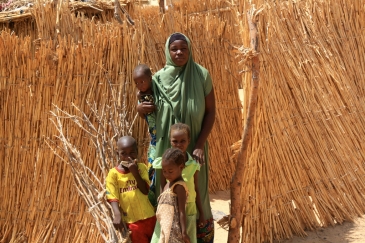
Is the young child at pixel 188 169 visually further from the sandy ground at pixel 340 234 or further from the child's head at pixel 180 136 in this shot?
the sandy ground at pixel 340 234

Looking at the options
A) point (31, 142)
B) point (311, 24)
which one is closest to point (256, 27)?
point (311, 24)

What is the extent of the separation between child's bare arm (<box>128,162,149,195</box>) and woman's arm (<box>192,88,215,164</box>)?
40 cm

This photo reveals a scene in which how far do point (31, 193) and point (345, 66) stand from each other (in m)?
3.08

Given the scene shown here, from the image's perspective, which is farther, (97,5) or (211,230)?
(97,5)


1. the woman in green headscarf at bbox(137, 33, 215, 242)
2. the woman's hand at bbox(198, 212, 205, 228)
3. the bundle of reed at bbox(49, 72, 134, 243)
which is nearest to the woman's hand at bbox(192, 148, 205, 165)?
the woman in green headscarf at bbox(137, 33, 215, 242)

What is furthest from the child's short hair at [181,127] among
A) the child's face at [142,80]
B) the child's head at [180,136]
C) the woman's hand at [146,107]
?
the child's face at [142,80]

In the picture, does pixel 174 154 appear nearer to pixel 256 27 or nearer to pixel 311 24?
pixel 256 27

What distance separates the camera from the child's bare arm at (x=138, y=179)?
3145 mm

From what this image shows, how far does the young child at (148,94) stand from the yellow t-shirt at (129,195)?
12cm

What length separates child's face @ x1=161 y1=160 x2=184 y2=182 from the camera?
110 inches

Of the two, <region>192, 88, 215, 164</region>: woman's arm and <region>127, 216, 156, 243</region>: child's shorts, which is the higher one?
<region>192, 88, 215, 164</region>: woman's arm

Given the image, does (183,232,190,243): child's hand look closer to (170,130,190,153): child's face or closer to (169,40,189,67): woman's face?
(170,130,190,153): child's face

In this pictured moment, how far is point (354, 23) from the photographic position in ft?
15.3

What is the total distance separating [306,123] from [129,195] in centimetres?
171
